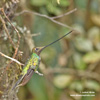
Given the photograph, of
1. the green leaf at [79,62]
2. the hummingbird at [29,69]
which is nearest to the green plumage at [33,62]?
the hummingbird at [29,69]

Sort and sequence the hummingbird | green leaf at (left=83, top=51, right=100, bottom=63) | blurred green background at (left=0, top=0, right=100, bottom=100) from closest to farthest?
the hummingbird
green leaf at (left=83, top=51, right=100, bottom=63)
blurred green background at (left=0, top=0, right=100, bottom=100)

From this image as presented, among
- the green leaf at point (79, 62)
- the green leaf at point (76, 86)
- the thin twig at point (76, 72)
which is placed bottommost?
the green leaf at point (76, 86)

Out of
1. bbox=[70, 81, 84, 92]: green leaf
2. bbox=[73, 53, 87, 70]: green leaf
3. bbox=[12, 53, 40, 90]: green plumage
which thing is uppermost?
bbox=[73, 53, 87, 70]: green leaf

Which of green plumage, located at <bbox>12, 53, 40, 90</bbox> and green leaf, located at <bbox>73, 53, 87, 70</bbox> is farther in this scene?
green leaf, located at <bbox>73, 53, 87, 70</bbox>

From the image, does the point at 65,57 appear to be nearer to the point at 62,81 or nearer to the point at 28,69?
the point at 62,81

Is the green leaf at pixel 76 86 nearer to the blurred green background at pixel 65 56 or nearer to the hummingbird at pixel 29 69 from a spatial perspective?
the blurred green background at pixel 65 56

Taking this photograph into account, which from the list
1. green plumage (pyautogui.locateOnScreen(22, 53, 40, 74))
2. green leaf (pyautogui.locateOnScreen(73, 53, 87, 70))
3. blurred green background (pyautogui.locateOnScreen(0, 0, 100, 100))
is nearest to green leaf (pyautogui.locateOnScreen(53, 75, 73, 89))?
blurred green background (pyautogui.locateOnScreen(0, 0, 100, 100))

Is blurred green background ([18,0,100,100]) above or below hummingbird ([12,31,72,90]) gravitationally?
above

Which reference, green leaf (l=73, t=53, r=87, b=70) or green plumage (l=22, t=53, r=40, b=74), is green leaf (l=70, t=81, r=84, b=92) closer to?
green leaf (l=73, t=53, r=87, b=70)
